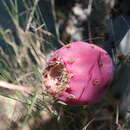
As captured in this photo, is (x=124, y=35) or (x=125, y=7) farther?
(x=125, y=7)

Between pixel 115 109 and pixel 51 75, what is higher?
pixel 51 75

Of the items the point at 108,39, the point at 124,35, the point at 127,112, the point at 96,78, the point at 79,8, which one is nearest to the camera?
the point at 96,78

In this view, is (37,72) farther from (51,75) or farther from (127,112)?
(127,112)

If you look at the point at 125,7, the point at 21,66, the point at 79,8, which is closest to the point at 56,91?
the point at 21,66

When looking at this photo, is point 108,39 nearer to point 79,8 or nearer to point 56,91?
point 56,91

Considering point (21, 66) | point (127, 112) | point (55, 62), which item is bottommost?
point (127, 112)

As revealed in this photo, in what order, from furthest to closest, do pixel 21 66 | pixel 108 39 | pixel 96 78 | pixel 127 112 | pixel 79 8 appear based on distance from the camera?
1. pixel 79 8
2. pixel 21 66
3. pixel 108 39
4. pixel 127 112
5. pixel 96 78

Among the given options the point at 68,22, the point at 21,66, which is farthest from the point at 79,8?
the point at 21,66
